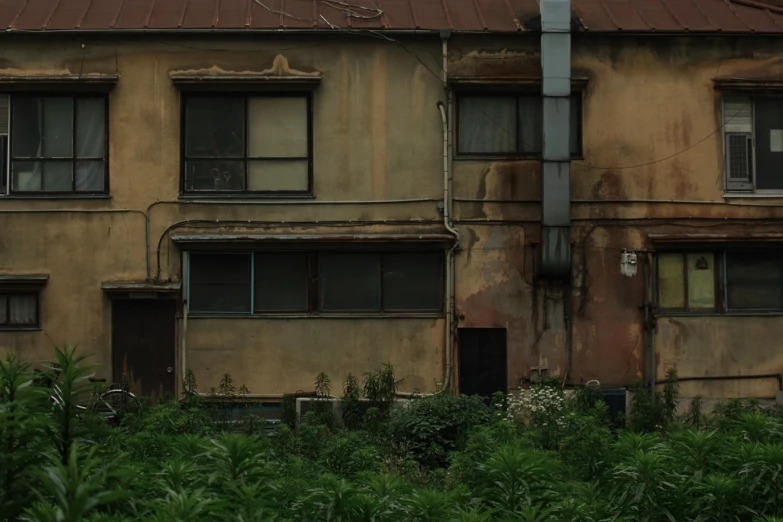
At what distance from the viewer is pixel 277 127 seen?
18281 millimetres

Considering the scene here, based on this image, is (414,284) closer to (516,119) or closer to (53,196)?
(516,119)

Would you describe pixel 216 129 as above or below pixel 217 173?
above

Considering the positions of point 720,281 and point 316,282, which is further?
point 720,281

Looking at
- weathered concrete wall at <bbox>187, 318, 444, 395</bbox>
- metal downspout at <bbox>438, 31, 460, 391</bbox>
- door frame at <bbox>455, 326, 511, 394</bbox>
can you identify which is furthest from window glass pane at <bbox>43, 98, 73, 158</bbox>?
door frame at <bbox>455, 326, 511, 394</bbox>

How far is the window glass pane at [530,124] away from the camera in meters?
18.3

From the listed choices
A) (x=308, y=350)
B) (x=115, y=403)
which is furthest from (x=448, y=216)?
(x=115, y=403)

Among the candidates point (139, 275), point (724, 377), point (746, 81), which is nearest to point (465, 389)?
point (724, 377)

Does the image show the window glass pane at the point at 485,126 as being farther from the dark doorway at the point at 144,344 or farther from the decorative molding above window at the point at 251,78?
the dark doorway at the point at 144,344

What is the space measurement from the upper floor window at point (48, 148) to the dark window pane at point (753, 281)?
1138 centimetres

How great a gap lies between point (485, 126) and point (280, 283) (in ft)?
15.2

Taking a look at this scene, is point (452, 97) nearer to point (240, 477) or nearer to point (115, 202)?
point (115, 202)

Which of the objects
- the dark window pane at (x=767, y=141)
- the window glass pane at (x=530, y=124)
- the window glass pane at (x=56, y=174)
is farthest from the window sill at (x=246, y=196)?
the dark window pane at (x=767, y=141)

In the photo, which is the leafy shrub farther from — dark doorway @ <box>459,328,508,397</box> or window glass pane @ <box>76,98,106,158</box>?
window glass pane @ <box>76,98,106,158</box>

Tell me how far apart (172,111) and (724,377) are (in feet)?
35.7
